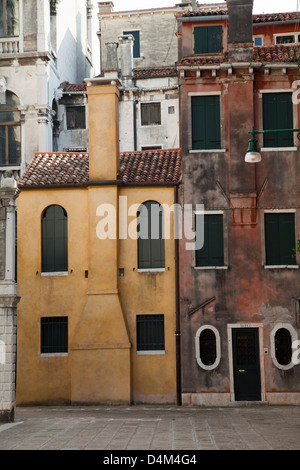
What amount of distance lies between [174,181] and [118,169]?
2230 millimetres

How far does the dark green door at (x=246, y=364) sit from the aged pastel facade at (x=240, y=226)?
3 centimetres

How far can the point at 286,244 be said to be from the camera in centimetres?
2539

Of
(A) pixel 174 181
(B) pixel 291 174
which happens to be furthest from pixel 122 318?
(B) pixel 291 174

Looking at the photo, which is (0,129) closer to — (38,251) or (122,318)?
(38,251)

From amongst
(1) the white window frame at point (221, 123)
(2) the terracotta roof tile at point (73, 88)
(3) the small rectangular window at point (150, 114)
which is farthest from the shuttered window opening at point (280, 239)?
(2) the terracotta roof tile at point (73, 88)

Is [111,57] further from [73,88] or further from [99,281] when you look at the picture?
[99,281]

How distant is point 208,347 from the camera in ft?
82.3

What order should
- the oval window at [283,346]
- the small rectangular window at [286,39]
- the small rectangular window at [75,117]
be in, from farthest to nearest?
the small rectangular window at [75,117] → the small rectangular window at [286,39] → the oval window at [283,346]

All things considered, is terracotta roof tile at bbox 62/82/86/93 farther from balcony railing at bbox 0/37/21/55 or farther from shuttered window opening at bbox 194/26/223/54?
shuttered window opening at bbox 194/26/223/54

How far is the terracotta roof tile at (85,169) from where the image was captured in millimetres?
26312

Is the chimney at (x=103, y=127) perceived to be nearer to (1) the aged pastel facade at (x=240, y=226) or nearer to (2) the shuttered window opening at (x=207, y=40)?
(1) the aged pastel facade at (x=240, y=226)

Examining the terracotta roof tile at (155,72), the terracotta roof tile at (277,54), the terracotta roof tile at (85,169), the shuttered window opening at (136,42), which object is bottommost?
the terracotta roof tile at (85,169)

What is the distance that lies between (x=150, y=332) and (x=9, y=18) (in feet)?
66.0

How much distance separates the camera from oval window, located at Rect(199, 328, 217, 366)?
24953 mm
